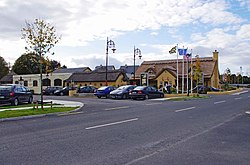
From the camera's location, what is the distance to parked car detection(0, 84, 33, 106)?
22.2 m

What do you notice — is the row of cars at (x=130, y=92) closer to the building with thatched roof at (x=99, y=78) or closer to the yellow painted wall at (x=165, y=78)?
the building with thatched roof at (x=99, y=78)

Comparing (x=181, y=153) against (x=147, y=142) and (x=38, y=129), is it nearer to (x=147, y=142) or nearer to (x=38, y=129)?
(x=147, y=142)

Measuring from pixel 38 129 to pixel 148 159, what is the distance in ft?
19.3

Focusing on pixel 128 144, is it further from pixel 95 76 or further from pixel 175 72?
pixel 175 72

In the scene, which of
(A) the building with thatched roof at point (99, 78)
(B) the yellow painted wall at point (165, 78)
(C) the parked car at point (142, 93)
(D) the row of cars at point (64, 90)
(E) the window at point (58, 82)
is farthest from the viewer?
(E) the window at point (58, 82)

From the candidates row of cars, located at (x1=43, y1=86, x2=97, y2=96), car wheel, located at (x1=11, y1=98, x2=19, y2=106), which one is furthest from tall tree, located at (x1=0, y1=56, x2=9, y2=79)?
car wheel, located at (x1=11, y1=98, x2=19, y2=106)

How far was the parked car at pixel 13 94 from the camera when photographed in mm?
22234

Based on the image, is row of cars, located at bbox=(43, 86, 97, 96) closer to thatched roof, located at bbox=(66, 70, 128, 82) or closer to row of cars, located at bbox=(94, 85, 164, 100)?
thatched roof, located at bbox=(66, 70, 128, 82)

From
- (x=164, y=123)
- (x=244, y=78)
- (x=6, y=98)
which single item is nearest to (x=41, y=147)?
(x=164, y=123)

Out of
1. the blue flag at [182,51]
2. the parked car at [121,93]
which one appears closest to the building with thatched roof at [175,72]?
the blue flag at [182,51]

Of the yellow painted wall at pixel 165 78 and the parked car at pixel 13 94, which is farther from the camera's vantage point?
the yellow painted wall at pixel 165 78

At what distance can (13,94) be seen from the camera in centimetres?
2281

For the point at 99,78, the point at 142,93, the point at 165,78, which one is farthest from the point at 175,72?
the point at 142,93

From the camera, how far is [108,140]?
9.13 m
